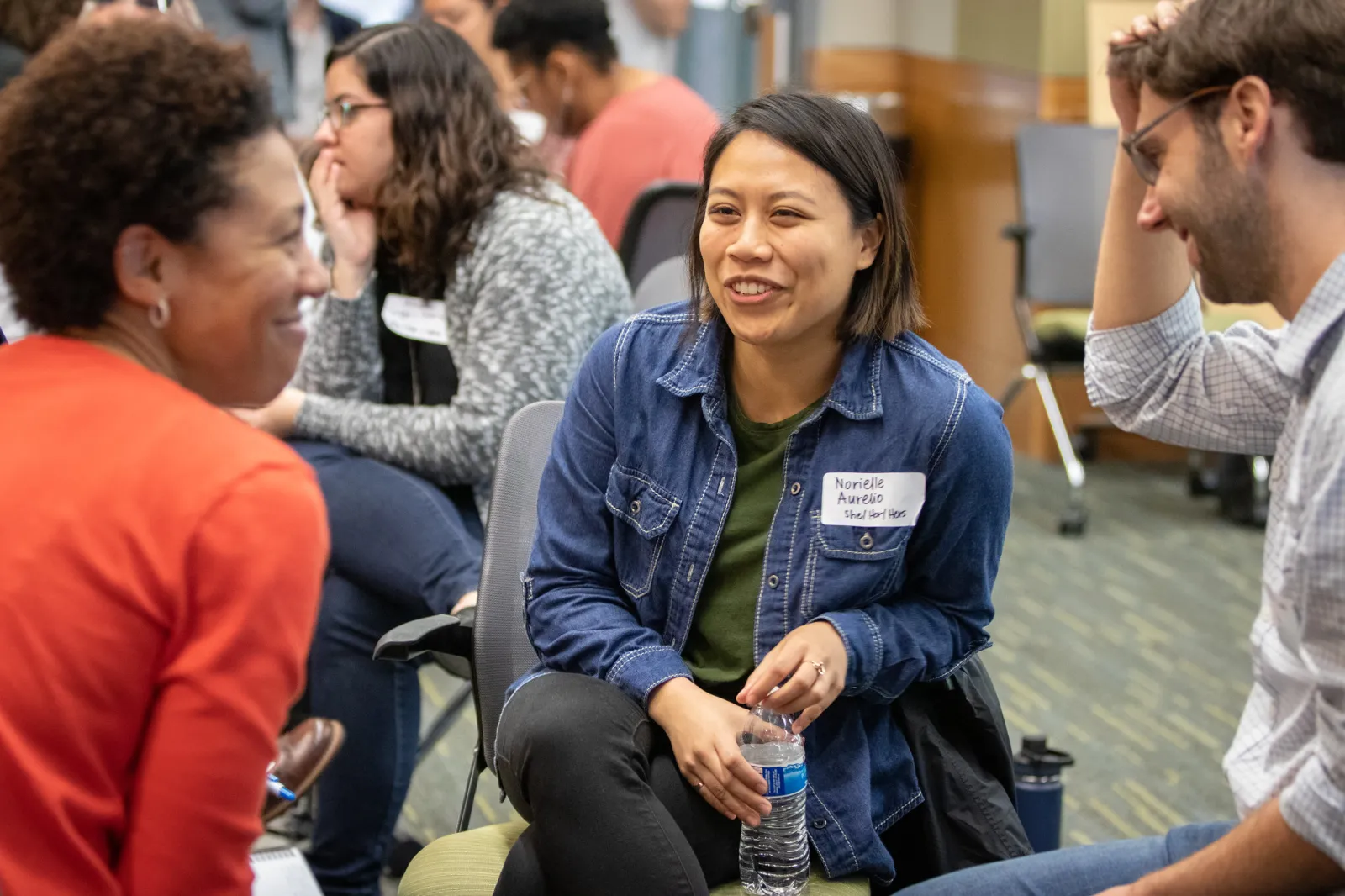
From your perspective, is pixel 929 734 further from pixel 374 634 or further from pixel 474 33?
pixel 474 33

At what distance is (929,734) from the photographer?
1635mm

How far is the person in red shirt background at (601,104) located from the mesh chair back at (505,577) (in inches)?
61.2

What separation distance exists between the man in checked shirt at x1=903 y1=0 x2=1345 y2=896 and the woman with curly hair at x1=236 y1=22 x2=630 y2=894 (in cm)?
117

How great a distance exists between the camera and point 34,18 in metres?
2.66

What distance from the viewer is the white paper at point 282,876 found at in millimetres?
1586

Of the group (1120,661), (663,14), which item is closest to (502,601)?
(1120,661)

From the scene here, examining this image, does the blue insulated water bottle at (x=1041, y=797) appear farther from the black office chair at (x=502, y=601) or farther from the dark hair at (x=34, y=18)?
the dark hair at (x=34, y=18)

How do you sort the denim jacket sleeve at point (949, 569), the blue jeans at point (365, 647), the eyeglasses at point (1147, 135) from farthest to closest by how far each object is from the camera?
the blue jeans at point (365, 647), the denim jacket sleeve at point (949, 569), the eyeglasses at point (1147, 135)

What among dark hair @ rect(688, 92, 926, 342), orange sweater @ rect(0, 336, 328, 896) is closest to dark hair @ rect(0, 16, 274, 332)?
orange sweater @ rect(0, 336, 328, 896)

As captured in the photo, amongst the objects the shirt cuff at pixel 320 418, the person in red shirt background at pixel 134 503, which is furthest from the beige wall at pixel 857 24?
the person in red shirt background at pixel 134 503

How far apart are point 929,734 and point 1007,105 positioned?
187 inches

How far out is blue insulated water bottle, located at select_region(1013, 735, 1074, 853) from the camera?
7.77ft

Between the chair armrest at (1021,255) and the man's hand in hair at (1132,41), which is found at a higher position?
the man's hand in hair at (1132,41)

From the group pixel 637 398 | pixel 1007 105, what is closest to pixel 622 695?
pixel 637 398
